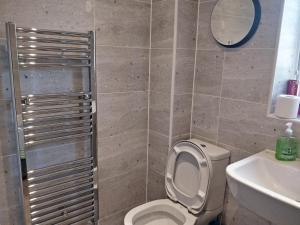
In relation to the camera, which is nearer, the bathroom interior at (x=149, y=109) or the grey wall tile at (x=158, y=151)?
the bathroom interior at (x=149, y=109)

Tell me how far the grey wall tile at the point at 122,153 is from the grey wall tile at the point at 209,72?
0.58 meters

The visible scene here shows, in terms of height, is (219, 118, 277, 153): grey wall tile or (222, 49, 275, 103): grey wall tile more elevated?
(222, 49, 275, 103): grey wall tile

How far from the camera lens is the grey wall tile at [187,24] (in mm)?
1573

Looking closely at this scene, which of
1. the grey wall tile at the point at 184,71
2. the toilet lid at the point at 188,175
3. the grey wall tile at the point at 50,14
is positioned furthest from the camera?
the grey wall tile at the point at 184,71

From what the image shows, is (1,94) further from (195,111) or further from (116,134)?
(195,111)

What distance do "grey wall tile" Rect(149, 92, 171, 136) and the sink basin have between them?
620 mm

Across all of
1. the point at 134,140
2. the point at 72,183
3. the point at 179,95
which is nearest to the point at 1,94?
the point at 72,183

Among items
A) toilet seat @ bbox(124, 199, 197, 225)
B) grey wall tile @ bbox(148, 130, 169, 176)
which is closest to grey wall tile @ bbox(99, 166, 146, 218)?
grey wall tile @ bbox(148, 130, 169, 176)

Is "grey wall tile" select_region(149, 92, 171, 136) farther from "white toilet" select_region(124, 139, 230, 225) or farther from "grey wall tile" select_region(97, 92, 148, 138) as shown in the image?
"white toilet" select_region(124, 139, 230, 225)

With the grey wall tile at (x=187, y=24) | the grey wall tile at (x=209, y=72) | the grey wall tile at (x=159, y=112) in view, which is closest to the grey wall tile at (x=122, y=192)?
the grey wall tile at (x=159, y=112)

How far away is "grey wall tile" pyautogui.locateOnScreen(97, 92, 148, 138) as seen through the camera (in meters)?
1.64

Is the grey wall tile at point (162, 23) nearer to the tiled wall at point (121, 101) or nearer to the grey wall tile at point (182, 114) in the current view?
the tiled wall at point (121, 101)

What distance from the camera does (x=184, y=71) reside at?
1.69 m

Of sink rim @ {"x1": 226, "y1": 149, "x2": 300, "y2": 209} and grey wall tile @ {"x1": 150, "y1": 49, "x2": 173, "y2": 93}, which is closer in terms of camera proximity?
sink rim @ {"x1": 226, "y1": 149, "x2": 300, "y2": 209}
